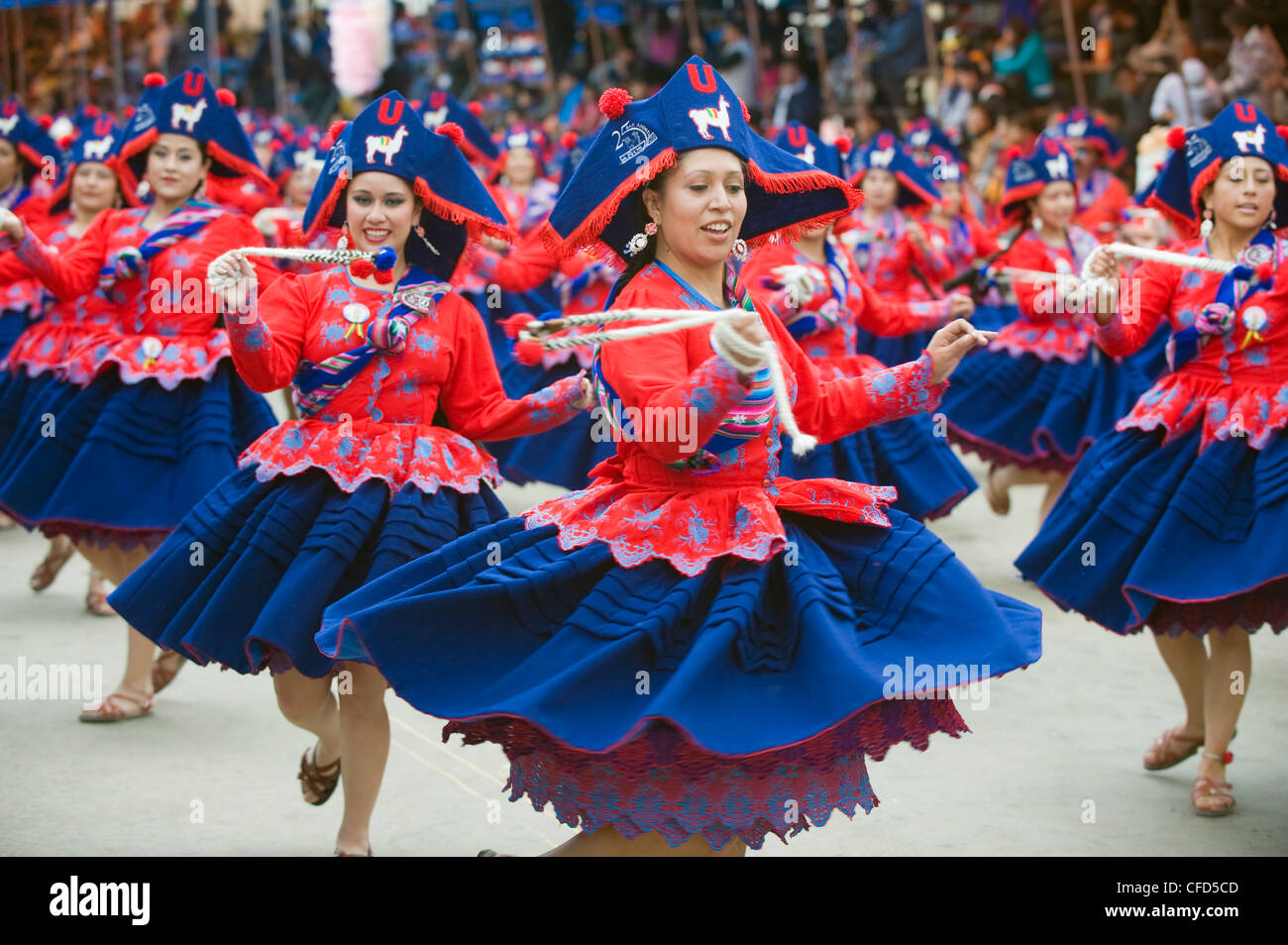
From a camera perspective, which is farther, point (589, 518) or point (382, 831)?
point (382, 831)

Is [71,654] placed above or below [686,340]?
below

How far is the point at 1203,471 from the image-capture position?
4.35 metres

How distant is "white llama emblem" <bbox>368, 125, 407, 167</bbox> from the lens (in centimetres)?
397

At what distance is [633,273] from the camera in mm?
3299

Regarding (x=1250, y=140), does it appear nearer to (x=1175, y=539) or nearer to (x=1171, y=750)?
(x=1175, y=539)

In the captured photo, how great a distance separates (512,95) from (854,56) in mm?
3910

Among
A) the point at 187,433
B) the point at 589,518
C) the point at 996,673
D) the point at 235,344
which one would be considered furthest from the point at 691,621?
the point at 187,433

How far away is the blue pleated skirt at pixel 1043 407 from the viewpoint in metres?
7.43

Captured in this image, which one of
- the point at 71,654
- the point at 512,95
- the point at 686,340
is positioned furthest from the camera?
the point at 512,95

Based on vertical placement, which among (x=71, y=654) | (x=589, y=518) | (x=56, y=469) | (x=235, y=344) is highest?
(x=235, y=344)

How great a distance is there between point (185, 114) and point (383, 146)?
1596 millimetres

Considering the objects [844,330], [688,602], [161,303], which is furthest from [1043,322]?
[688,602]

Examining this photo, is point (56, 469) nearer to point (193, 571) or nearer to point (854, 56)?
point (193, 571)
